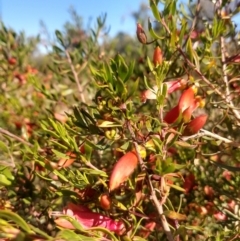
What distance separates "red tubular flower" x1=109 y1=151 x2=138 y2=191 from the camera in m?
0.56

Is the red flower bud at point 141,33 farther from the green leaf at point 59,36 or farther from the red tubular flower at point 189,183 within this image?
the green leaf at point 59,36

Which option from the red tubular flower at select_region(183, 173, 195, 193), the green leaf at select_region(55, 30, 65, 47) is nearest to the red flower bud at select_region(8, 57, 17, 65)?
the green leaf at select_region(55, 30, 65, 47)

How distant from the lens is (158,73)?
61cm

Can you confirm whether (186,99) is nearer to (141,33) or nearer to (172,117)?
(172,117)

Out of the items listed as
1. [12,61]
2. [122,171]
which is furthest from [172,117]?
[12,61]

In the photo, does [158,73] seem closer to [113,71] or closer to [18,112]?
[113,71]

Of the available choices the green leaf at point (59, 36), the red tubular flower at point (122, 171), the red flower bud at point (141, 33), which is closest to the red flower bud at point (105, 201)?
the red tubular flower at point (122, 171)

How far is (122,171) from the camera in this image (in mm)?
563

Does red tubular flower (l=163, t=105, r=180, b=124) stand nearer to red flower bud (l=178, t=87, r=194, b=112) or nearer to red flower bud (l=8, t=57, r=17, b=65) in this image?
red flower bud (l=178, t=87, r=194, b=112)

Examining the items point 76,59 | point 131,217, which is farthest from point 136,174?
point 76,59

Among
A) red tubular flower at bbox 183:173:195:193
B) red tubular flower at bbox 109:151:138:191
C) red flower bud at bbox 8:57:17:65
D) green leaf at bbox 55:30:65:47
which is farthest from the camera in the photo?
red flower bud at bbox 8:57:17:65

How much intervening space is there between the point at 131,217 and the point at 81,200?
→ 0.28 ft

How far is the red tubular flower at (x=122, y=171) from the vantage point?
563 mm

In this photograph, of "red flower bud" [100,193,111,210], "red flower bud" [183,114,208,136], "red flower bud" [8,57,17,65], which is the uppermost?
"red flower bud" [8,57,17,65]
